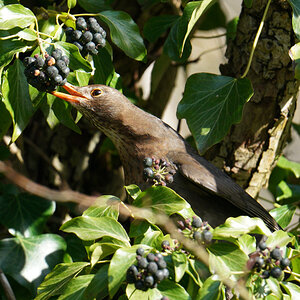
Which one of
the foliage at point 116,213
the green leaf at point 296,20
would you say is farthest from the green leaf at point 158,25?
the green leaf at point 296,20

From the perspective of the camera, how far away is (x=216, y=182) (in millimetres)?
3172

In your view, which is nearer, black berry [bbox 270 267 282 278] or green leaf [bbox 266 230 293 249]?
black berry [bbox 270 267 282 278]

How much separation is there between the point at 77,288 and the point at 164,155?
4.54ft

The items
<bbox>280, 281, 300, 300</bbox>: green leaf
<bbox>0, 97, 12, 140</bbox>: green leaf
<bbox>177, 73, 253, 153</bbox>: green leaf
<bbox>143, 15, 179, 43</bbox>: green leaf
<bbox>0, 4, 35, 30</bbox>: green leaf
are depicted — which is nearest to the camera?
<bbox>280, 281, 300, 300</bbox>: green leaf

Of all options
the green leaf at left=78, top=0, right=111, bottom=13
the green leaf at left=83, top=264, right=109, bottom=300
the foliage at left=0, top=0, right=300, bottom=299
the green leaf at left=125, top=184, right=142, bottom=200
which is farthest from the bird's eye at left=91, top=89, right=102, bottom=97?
the green leaf at left=83, top=264, right=109, bottom=300

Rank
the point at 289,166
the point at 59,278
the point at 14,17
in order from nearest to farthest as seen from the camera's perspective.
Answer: the point at 59,278, the point at 14,17, the point at 289,166

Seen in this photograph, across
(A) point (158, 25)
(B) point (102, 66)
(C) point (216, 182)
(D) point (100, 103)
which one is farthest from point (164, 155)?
(A) point (158, 25)

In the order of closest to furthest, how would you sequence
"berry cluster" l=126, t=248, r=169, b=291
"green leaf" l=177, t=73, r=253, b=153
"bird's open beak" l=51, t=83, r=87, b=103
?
"berry cluster" l=126, t=248, r=169, b=291 → "green leaf" l=177, t=73, r=253, b=153 → "bird's open beak" l=51, t=83, r=87, b=103

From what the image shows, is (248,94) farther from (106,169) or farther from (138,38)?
(106,169)

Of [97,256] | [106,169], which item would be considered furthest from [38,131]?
[97,256]

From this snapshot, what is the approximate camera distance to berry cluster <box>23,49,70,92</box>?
92.0 inches

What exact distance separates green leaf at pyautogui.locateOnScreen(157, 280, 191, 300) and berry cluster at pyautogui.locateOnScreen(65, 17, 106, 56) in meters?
1.16

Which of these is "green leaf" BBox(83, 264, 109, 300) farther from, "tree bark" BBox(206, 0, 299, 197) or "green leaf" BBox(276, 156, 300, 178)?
"green leaf" BBox(276, 156, 300, 178)

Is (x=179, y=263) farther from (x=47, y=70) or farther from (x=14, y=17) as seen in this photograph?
(x=14, y=17)
